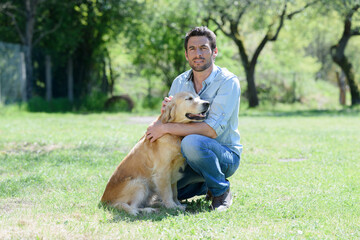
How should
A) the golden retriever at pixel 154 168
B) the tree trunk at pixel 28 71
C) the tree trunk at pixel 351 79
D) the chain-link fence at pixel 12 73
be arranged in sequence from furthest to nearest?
the tree trunk at pixel 351 79, the tree trunk at pixel 28 71, the chain-link fence at pixel 12 73, the golden retriever at pixel 154 168

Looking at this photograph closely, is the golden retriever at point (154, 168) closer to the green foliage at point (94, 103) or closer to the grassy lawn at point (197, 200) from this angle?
the grassy lawn at point (197, 200)

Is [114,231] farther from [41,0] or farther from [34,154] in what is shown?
[41,0]

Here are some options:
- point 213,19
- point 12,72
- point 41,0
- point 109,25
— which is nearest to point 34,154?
point 12,72

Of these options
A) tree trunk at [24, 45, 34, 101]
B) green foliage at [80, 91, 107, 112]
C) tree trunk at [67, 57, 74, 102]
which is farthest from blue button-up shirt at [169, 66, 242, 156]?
tree trunk at [67, 57, 74, 102]

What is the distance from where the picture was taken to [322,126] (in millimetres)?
11578

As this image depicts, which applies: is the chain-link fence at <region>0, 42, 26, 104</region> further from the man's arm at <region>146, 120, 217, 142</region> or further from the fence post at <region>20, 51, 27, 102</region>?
the man's arm at <region>146, 120, 217, 142</region>

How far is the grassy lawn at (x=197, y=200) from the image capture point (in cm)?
317

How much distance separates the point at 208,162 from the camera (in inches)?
147

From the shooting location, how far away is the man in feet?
12.4

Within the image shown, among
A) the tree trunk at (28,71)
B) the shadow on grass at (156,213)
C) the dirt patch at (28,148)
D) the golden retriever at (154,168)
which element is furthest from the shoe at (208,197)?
the tree trunk at (28,71)

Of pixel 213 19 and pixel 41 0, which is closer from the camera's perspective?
pixel 41 0

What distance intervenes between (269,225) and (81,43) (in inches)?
679

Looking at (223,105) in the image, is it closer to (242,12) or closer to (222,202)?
(222,202)

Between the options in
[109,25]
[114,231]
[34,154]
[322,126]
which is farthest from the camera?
[109,25]
